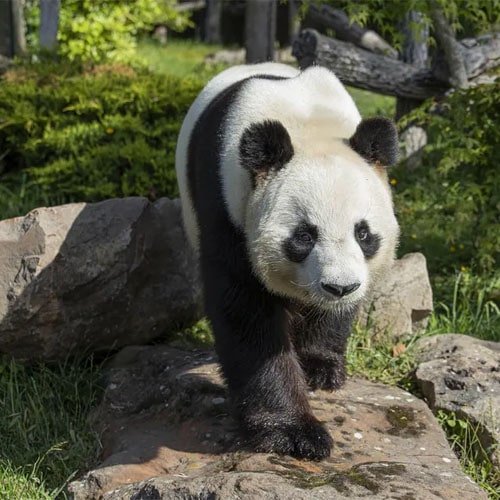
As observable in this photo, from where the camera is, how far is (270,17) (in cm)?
1059

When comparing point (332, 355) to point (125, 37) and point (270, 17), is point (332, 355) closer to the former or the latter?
point (125, 37)

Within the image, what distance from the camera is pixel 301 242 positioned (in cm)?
325

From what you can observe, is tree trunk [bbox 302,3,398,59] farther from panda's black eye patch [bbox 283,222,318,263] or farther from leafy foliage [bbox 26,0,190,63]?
panda's black eye patch [bbox 283,222,318,263]

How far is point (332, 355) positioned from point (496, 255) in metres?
2.16

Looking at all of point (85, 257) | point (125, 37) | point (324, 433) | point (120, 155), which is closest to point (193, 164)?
point (85, 257)

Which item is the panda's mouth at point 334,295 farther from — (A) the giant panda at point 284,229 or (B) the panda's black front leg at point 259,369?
(B) the panda's black front leg at point 259,369

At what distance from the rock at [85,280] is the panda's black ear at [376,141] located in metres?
1.72

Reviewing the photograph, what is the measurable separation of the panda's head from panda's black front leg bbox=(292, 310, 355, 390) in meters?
0.62

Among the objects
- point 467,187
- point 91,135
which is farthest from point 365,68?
point 91,135

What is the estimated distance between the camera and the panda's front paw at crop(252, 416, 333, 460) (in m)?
3.51

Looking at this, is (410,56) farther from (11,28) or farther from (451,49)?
(11,28)

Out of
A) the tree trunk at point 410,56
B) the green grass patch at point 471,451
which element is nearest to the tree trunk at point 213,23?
the tree trunk at point 410,56

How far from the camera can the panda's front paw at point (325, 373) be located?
4.20m

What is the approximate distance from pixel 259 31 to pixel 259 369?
7588 mm
